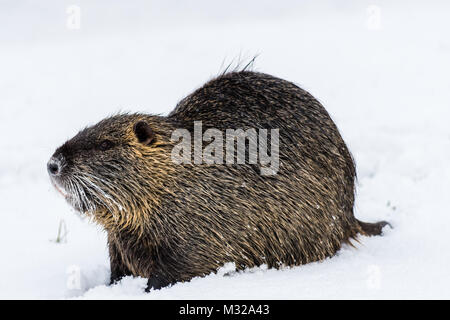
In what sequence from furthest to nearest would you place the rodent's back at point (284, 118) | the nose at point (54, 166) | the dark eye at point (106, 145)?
the rodent's back at point (284, 118) < the dark eye at point (106, 145) < the nose at point (54, 166)

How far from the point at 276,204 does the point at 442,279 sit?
904 millimetres

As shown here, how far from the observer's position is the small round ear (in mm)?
3732

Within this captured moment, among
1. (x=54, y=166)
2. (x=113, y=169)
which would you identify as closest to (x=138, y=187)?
(x=113, y=169)

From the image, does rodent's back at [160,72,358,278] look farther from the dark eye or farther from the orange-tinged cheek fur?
the dark eye

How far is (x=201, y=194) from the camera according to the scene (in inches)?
147

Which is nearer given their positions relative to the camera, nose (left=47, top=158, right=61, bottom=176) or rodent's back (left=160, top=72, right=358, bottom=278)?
nose (left=47, top=158, right=61, bottom=176)

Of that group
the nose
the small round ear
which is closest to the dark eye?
the small round ear

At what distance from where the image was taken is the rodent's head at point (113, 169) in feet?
11.9

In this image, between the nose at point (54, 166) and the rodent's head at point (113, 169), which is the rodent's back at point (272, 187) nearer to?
the rodent's head at point (113, 169)

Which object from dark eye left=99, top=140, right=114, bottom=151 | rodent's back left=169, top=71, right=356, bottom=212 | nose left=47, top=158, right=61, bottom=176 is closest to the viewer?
nose left=47, top=158, right=61, bottom=176

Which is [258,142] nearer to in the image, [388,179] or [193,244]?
[193,244]

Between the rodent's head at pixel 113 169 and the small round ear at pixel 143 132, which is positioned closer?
the rodent's head at pixel 113 169

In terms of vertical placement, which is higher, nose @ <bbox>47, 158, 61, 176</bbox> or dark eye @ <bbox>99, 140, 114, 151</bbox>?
dark eye @ <bbox>99, 140, 114, 151</bbox>

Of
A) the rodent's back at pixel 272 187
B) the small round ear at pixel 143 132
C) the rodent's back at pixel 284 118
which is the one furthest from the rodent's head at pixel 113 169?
the rodent's back at pixel 284 118
